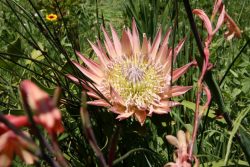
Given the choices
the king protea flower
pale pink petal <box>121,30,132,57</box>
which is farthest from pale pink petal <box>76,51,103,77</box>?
pale pink petal <box>121,30,132,57</box>

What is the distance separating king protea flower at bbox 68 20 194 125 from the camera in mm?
1038

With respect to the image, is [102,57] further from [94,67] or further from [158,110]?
[158,110]

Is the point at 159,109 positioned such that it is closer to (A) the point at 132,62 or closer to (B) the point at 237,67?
(A) the point at 132,62

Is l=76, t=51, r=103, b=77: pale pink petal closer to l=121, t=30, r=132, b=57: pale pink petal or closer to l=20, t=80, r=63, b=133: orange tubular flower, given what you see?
l=121, t=30, r=132, b=57: pale pink petal

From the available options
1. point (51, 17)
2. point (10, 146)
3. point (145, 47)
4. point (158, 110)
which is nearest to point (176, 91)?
point (158, 110)

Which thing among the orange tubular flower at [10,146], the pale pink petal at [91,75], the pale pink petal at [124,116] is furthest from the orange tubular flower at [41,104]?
the pale pink petal at [91,75]

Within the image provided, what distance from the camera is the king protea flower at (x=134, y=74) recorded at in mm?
1038

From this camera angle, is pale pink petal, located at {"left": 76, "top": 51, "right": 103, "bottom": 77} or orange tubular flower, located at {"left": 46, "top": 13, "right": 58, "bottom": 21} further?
orange tubular flower, located at {"left": 46, "top": 13, "right": 58, "bottom": 21}

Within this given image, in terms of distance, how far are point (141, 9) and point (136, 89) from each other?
0.43 m

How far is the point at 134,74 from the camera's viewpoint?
1.15 metres

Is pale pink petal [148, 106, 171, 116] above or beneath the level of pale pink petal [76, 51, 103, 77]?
beneath

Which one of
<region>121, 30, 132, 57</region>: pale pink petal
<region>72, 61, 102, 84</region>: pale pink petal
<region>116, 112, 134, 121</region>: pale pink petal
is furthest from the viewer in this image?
<region>121, 30, 132, 57</region>: pale pink petal

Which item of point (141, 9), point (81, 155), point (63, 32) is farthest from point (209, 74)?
point (63, 32)

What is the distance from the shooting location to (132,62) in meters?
1.22
